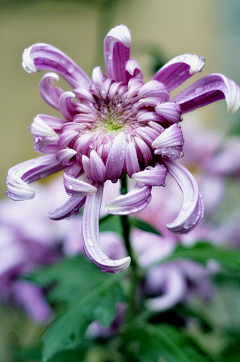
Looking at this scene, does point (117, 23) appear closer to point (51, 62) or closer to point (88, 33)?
point (88, 33)

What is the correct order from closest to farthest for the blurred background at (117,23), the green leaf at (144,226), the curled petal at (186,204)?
1. the curled petal at (186,204)
2. the green leaf at (144,226)
3. the blurred background at (117,23)

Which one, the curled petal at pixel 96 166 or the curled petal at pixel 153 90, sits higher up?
the curled petal at pixel 153 90

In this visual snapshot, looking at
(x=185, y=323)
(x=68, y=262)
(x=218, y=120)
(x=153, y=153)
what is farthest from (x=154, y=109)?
(x=218, y=120)

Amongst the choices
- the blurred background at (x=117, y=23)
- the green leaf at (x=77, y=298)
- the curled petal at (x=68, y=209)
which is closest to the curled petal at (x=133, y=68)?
the curled petal at (x=68, y=209)

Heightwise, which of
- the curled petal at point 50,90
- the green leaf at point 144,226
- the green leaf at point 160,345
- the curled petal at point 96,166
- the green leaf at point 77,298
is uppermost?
the curled petal at point 50,90

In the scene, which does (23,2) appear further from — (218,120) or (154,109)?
(154,109)

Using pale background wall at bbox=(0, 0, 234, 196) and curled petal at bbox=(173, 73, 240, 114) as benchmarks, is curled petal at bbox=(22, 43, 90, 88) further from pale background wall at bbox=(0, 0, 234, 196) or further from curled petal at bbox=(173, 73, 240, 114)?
pale background wall at bbox=(0, 0, 234, 196)

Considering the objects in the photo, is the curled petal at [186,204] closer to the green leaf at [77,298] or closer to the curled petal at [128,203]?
the curled petal at [128,203]

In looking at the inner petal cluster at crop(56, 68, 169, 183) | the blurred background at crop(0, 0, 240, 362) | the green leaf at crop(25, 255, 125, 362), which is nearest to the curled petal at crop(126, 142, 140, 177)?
the inner petal cluster at crop(56, 68, 169, 183)
